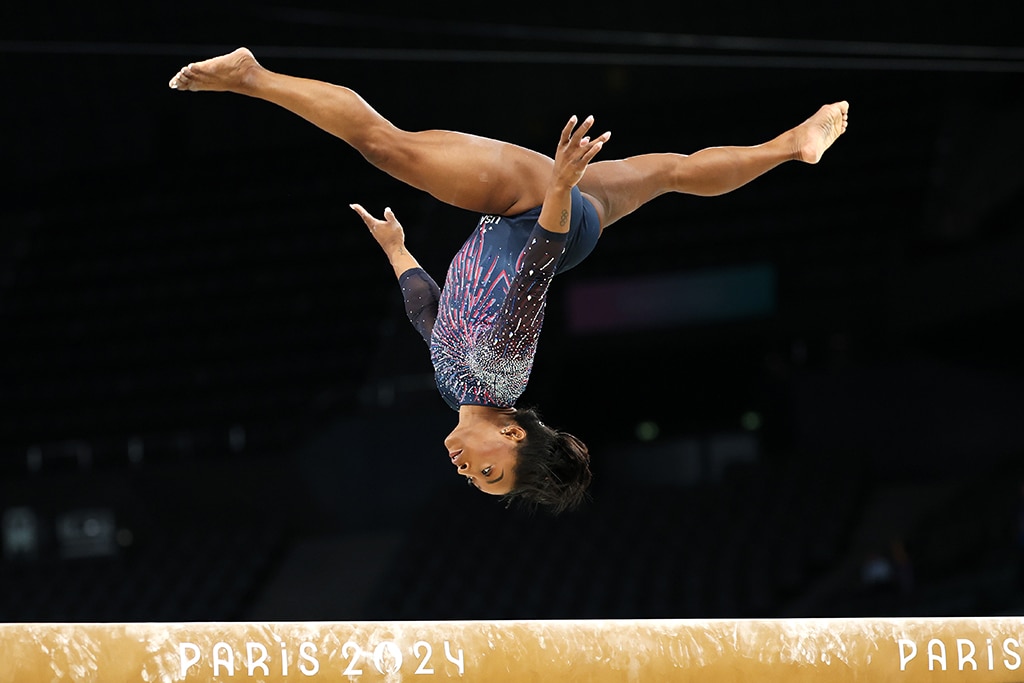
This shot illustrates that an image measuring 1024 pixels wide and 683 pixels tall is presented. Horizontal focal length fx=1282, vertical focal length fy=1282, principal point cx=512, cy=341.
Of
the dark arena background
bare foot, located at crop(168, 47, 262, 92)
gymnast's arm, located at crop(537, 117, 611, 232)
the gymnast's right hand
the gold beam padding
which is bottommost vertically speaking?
the dark arena background

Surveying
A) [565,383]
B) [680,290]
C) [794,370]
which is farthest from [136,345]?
[794,370]

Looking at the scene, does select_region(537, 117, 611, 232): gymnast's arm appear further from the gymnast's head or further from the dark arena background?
the dark arena background

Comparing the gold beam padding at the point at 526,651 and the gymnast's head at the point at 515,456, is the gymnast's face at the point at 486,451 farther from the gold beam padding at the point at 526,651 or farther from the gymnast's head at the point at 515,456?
the gold beam padding at the point at 526,651

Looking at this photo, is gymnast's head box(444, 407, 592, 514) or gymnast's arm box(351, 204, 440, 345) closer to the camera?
gymnast's head box(444, 407, 592, 514)

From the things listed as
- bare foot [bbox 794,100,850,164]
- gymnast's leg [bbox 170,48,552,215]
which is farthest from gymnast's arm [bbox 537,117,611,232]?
bare foot [bbox 794,100,850,164]

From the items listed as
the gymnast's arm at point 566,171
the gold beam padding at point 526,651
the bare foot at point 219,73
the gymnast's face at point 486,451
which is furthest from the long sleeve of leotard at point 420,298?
the gold beam padding at point 526,651

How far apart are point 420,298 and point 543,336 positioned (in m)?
9.36

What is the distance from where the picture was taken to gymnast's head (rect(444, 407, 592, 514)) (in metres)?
3.78

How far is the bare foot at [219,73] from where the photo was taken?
3.74m

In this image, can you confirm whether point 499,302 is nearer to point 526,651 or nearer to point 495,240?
point 495,240

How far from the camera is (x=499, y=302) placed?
149 inches

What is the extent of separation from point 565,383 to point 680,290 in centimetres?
162

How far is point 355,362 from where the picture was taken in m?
15.0

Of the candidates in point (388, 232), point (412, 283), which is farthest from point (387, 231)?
point (412, 283)
